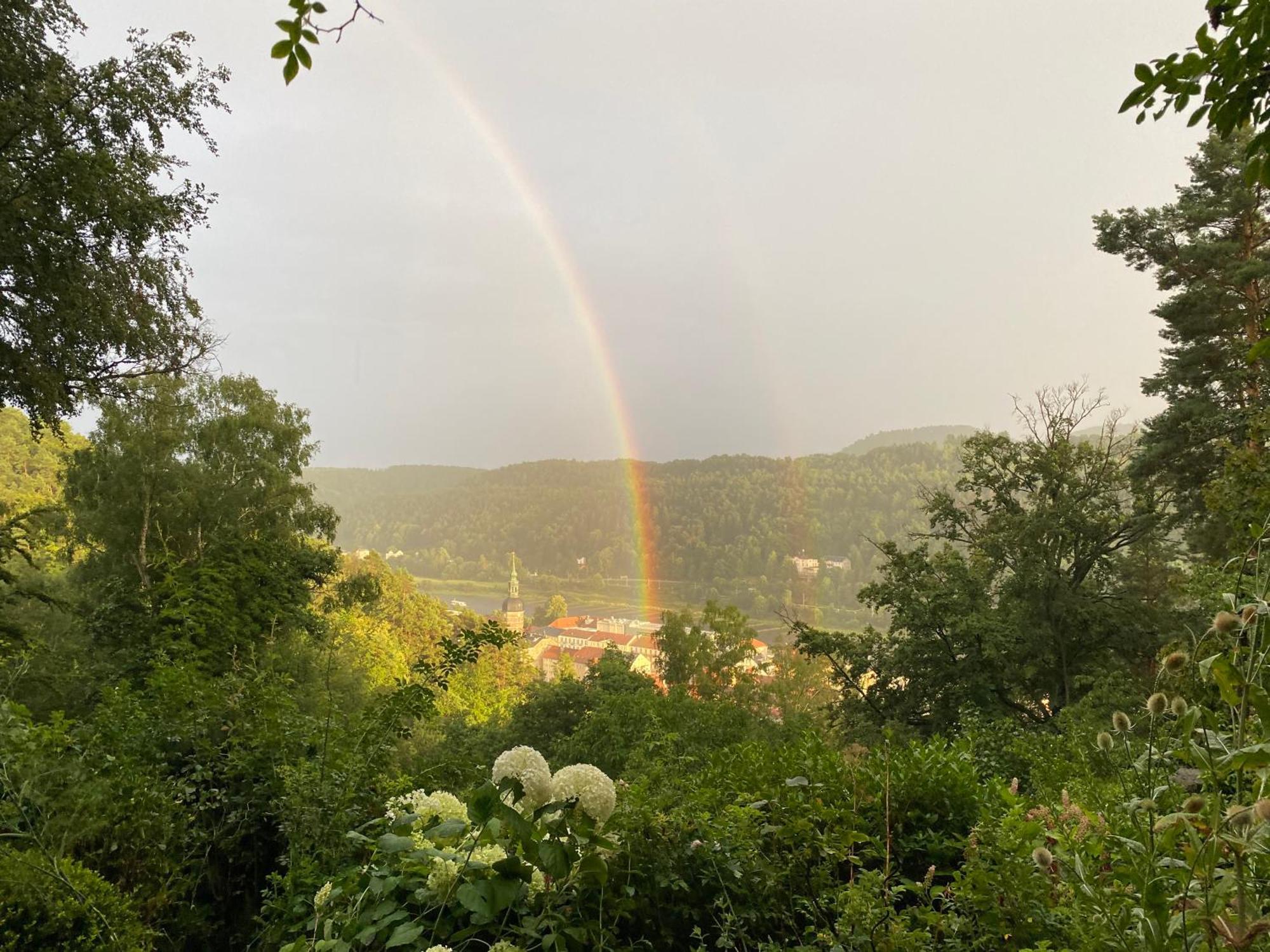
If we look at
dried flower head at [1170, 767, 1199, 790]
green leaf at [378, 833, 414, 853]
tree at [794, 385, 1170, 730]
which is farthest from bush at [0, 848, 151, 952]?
tree at [794, 385, 1170, 730]

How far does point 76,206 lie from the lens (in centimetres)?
644

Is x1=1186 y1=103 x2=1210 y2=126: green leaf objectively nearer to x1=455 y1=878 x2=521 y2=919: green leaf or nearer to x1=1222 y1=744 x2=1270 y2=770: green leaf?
x1=1222 y1=744 x2=1270 y2=770: green leaf

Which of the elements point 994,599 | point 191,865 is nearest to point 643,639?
point 994,599

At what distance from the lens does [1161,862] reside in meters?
0.84

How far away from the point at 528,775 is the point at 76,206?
26.2ft

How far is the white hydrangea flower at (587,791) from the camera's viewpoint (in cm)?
145

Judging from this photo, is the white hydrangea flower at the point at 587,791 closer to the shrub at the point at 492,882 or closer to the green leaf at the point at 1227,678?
the shrub at the point at 492,882

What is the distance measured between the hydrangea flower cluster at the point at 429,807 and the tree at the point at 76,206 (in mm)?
7445

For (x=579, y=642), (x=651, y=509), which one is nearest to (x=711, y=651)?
(x=579, y=642)

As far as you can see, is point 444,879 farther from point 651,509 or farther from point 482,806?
point 651,509

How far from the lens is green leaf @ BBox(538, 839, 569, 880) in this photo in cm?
122

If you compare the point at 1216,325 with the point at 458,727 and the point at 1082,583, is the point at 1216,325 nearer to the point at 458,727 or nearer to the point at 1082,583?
the point at 1082,583

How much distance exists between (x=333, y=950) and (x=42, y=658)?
983 centimetres

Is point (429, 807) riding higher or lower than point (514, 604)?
higher
